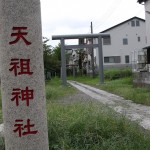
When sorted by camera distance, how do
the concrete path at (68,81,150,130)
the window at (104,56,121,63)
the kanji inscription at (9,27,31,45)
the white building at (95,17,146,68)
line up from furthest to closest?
the window at (104,56,121,63) < the white building at (95,17,146,68) < the concrete path at (68,81,150,130) < the kanji inscription at (9,27,31,45)

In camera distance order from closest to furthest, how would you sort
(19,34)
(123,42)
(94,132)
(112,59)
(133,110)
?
(19,34) < (94,132) < (133,110) < (112,59) < (123,42)

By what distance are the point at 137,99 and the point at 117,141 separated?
30.1 ft

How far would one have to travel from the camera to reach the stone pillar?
11.9 feet

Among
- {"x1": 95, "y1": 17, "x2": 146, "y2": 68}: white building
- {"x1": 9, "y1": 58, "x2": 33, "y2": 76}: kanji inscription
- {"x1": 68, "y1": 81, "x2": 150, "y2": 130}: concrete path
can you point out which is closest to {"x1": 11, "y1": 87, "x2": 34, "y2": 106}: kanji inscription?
{"x1": 9, "y1": 58, "x2": 33, "y2": 76}: kanji inscription

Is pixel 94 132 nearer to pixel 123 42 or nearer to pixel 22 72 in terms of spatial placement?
pixel 22 72

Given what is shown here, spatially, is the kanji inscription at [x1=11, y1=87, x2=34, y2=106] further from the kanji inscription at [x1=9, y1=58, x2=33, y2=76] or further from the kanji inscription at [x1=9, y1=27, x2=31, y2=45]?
the kanji inscription at [x1=9, y1=27, x2=31, y2=45]

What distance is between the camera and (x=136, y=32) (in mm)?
53875

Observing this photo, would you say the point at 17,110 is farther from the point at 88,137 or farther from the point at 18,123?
the point at 88,137

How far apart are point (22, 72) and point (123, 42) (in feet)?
168

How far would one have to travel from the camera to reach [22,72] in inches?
143

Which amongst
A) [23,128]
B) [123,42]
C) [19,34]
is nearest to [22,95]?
[23,128]

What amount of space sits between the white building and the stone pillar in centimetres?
4945

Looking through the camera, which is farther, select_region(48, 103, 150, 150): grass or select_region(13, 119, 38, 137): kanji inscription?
select_region(48, 103, 150, 150): grass

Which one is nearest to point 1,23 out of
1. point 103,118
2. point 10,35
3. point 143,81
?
point 10,35
